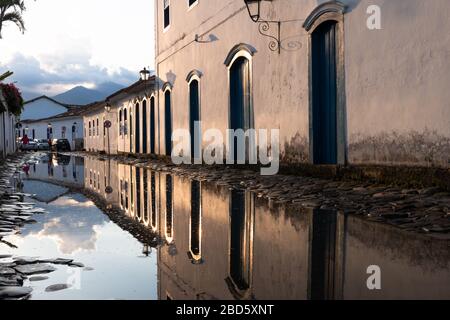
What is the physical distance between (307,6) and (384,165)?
398 cm

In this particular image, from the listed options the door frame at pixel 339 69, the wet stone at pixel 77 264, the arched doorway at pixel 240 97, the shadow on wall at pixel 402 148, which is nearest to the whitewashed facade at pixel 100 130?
the arched doorway at pixel 240 97

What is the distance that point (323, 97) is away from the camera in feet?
31.3

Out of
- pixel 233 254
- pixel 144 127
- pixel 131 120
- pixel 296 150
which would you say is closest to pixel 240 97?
pixel 296 150

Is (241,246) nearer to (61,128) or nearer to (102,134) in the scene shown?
(102,134)

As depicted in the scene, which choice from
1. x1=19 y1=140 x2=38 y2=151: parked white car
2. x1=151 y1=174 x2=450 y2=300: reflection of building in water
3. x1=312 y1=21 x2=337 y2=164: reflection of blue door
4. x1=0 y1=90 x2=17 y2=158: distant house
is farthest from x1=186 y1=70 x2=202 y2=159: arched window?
x1=19 y1=140 x2=38 y2=151: parked white car

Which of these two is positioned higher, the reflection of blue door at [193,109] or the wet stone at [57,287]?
the reflection of blue door at [193,109]

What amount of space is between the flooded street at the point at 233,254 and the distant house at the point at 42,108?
76272mm

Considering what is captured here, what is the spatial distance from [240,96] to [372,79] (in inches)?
229

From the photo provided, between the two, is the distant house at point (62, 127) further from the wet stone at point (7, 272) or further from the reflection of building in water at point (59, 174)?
the wet stone at point (7, 272)

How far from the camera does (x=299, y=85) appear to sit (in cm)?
999

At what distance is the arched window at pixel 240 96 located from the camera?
40.6 feet

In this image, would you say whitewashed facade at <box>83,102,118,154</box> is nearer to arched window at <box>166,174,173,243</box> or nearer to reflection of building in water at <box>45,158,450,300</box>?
arched window at <box>166,174,173,243</box>

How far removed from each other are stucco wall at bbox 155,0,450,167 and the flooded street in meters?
2.26

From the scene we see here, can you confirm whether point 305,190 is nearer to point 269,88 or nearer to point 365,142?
point 365,142
